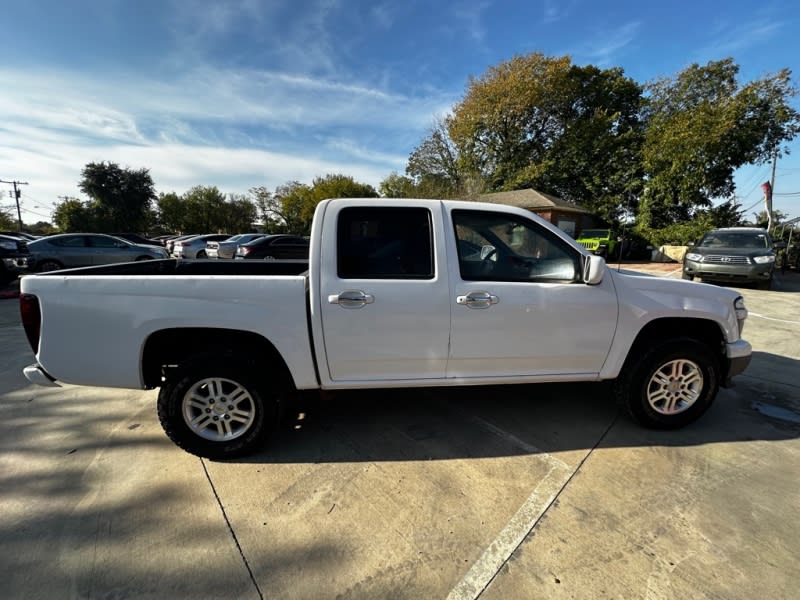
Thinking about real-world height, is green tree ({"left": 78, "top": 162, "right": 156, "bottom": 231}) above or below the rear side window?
above

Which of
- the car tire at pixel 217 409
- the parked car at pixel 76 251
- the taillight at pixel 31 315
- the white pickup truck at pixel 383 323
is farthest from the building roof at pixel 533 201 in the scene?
the taillight at pixel 31 315

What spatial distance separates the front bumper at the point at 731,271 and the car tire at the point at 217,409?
464 inches

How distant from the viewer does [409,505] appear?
87.4 inches

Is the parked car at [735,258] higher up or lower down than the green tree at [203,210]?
lower down

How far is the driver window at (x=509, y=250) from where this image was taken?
2.71 metres

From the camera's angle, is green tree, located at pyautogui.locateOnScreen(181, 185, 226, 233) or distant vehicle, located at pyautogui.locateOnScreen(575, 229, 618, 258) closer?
distant vehicle, located at pyautogui.locateOnScreen(575, 229, 618, 258)

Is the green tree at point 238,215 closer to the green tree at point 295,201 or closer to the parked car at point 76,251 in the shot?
the green tree at point 295,201

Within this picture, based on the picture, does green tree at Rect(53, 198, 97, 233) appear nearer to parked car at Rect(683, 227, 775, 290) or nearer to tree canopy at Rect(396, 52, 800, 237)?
tree canopy at Rect(396, 52, 800, 237)

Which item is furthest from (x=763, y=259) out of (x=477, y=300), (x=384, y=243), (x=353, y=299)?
(x=353, y=299)

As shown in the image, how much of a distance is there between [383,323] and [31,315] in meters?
2.30

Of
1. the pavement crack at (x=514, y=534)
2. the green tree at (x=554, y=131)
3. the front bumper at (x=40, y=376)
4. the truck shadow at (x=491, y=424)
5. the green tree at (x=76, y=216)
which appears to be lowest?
the pavement crack at (x=514, y=534)

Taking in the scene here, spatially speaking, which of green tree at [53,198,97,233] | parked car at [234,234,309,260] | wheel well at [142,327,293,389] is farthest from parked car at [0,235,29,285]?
green tree at [53,198,97,233]

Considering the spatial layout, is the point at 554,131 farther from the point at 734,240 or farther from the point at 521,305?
the point at 521,305

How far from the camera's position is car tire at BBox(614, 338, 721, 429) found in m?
2.89
